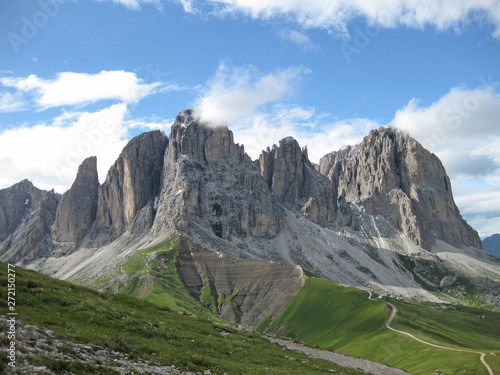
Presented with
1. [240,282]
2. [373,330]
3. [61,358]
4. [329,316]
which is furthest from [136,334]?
[240,282]

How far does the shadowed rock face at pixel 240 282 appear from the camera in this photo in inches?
5817

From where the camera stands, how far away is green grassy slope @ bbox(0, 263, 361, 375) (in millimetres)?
29078

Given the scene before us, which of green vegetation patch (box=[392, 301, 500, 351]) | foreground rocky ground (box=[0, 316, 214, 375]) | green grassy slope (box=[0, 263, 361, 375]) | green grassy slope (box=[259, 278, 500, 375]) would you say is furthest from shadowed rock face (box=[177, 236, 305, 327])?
foreground rocky ground (box=[0, 316, 214, 375])

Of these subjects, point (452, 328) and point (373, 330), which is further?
point (452, 328)

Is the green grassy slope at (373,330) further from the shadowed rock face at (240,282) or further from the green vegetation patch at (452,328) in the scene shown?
the shadowed rock face at (240,282)

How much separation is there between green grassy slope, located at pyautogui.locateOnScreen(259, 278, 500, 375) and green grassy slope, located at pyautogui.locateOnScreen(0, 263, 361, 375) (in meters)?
38.4

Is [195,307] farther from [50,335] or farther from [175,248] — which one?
[50,335]

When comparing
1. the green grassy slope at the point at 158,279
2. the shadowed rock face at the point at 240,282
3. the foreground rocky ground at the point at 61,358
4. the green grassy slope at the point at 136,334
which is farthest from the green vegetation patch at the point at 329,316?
the foreground rocky ground at the point at 61,358

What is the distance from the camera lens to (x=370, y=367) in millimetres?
61844

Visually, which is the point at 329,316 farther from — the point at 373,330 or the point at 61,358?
the point at 61,358

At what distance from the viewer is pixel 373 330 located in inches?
4136

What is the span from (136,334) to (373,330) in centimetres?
8719

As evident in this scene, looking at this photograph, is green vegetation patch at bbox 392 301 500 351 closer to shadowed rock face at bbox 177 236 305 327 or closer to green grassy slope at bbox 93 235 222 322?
shadowed rock face at bbox 177 236 305 327

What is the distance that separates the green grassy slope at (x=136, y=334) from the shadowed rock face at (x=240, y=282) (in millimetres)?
103753
